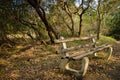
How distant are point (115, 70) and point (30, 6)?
5977 millimetres

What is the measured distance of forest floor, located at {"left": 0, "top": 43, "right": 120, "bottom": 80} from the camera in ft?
17.8

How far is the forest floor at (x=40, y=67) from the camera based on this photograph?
5.44m

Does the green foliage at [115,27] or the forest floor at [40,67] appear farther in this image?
the green foliage at [115,27]

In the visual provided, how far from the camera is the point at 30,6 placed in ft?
32.3

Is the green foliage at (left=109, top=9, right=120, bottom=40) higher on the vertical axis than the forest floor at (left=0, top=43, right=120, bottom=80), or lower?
lower

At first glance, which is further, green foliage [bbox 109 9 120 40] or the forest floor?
green foliage [bbox 109 9 120 40]

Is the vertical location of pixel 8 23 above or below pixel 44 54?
above

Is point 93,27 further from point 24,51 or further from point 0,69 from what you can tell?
point 0,69

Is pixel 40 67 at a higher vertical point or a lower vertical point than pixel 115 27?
higher

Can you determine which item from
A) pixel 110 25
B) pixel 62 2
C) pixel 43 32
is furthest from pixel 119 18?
pixel 43 32

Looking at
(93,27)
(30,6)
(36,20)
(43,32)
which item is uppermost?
(30,6)

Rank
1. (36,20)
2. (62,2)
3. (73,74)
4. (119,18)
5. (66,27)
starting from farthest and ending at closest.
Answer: (119,18) < (66,27) < (62,2) < (36,20) < (73,74)

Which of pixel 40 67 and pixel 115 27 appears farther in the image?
pixel 115 27

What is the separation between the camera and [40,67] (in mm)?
6391
